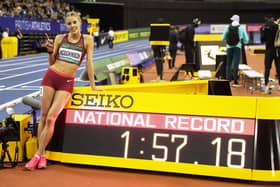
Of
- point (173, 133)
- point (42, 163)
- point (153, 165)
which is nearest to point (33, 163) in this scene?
point (42, 163)

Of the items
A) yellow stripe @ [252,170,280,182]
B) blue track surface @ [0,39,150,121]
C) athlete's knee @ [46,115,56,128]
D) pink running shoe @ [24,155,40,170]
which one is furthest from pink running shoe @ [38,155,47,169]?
yellow stripe @ [252,170,280,182]

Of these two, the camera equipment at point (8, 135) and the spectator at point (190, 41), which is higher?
the spectator at point (190, 41)

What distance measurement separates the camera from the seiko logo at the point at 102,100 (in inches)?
220

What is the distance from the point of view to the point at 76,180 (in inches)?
204

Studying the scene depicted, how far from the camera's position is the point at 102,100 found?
571cm

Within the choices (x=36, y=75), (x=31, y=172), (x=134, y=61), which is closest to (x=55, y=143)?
(x=31, y=172)

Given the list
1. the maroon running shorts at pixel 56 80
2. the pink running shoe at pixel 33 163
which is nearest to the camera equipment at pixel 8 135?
the pink running shoe at pixel 33 163

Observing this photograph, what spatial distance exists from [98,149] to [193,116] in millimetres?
1161

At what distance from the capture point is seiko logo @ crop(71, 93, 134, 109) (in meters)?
5.59

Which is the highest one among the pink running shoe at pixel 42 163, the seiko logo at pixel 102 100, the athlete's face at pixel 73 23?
the athlete's face at pixel 73 23

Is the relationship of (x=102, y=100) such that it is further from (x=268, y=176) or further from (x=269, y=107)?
(x=268, y=176)

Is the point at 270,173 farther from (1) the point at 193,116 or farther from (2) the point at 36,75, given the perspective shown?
(2) the point at 36,75

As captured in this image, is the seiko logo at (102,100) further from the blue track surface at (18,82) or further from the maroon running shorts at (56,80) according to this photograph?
the blue track surface at (18,82)

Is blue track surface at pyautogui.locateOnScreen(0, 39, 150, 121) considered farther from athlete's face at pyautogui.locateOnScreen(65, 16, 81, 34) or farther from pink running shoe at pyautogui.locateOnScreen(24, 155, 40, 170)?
athlete's face at pyautogui.locateOnScreen(65, 16, 81, 34)
